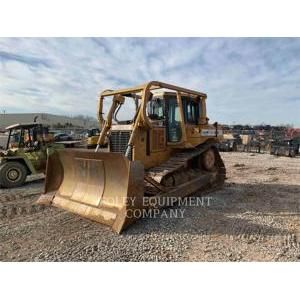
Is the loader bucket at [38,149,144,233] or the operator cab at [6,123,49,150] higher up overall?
the operator cab at [6,123,49,150]

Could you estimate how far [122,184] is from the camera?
5102 mm

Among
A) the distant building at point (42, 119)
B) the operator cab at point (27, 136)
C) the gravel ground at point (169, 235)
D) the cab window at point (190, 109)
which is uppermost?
the distant building at point (42, 119)

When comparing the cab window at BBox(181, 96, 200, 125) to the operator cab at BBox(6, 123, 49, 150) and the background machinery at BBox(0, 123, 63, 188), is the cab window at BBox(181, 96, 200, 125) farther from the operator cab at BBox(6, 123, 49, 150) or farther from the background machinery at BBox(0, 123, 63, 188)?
the operator cab at BBox(6, 123, 49, 150)

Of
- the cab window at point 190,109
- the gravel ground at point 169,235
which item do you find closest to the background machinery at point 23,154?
the gravel ground at point 169,235

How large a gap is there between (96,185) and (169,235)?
71.9 inches

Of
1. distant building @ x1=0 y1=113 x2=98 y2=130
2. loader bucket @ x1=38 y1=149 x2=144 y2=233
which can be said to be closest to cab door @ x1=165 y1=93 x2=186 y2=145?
loader bucket @ x1=38 y1=149 x2=144 y2=233

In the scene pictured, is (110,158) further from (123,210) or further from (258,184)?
(258,184)

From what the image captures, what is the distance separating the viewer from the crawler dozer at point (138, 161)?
5.01 metres

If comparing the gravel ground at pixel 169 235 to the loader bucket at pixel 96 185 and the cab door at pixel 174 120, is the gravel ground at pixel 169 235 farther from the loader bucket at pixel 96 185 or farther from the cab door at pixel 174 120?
the cab door at pixel 174 120

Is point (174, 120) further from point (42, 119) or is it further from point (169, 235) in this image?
point (42, 119)

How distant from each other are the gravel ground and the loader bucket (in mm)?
211

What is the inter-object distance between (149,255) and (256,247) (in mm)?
1596

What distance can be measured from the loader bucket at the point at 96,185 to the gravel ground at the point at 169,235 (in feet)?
0.69

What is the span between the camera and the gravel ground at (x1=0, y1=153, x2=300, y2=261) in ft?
12.9
